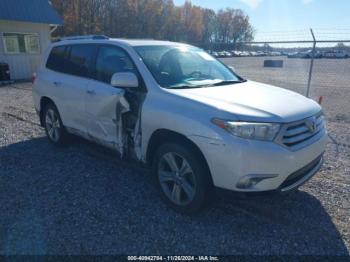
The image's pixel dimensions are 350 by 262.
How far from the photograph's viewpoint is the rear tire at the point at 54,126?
17.2ft

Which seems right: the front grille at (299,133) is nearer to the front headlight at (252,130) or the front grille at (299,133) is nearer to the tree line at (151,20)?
the front headlight at (252,130)

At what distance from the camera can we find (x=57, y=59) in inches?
206

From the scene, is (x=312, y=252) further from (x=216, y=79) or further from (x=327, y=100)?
(x=327, y=100)

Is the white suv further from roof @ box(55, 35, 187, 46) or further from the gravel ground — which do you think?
the gravel ground

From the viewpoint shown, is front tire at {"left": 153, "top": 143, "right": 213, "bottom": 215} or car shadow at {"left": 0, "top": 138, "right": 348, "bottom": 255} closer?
→ car shadow at {"left": 0, "top": 138, "right": 348, "bottom": 255}

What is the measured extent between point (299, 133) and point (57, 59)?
4.23 meters

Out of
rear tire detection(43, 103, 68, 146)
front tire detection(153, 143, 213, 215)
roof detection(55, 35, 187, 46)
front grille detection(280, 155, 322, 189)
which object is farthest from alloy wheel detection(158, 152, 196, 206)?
rear tire detection(43, 103, 68, 146)

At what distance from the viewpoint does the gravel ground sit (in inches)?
111

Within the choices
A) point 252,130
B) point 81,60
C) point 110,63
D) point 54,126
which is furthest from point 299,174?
point 54,126

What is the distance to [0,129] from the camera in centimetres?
674

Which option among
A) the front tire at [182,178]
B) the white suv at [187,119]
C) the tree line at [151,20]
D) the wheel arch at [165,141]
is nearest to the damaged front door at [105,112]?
the white suv at [187,119]

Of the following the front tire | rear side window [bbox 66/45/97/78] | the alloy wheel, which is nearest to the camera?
the front tire

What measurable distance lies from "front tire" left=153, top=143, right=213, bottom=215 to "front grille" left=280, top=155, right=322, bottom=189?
0.75 metres

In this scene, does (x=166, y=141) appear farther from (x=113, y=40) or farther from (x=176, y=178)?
(x=113, y=40)
